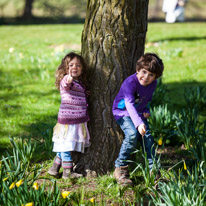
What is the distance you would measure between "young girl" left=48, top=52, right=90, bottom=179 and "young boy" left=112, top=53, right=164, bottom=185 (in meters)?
0.31

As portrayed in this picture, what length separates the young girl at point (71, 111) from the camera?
2898 mm

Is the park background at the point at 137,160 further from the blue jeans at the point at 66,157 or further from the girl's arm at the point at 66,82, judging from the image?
the girl's arm at the point at 66,82

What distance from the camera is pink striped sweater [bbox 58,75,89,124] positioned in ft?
9.57

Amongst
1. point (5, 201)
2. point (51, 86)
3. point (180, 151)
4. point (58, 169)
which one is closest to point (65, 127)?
point (58, 169)

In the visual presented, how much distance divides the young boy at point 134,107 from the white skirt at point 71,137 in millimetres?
339

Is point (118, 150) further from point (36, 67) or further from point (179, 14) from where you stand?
point (179, 14)

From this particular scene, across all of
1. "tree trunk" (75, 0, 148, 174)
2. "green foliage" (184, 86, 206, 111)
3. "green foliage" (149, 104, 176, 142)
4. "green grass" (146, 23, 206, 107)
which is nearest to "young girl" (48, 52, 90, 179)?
"tree trunk" (75, 0, 148, 174)

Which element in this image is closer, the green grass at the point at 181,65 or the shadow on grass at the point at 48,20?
the green grass at the point at 181,65

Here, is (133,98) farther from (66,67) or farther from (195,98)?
(195,98)

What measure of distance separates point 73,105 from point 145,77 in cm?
68

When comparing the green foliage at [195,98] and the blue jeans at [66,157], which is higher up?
the green foliage at [195,98]

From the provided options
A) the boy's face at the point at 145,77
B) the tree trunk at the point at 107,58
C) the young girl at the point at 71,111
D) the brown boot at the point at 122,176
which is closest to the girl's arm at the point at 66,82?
the young girl at the point at 71,111

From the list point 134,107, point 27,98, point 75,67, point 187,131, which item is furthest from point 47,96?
point 134,107

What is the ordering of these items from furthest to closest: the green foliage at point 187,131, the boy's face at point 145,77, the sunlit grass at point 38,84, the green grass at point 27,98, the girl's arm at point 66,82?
the sunlit grass at point 38,84 < the green grass at point 27,98 < the green foliage at point 187,131 < the girl's arm at point 66,82 < the boy's face at point 145,77
